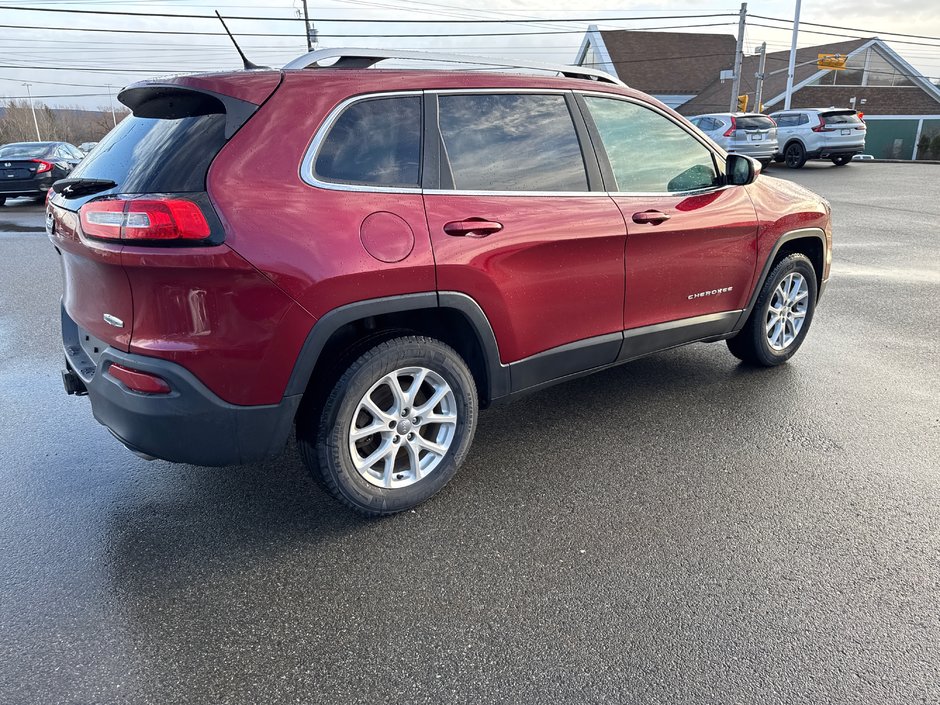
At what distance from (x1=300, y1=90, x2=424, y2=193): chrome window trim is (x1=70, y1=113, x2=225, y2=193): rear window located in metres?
0.32

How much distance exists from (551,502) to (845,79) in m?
50.4

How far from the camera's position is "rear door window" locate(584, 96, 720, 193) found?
143 inches

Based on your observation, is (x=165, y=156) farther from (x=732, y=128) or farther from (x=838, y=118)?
(x=838, y=118)

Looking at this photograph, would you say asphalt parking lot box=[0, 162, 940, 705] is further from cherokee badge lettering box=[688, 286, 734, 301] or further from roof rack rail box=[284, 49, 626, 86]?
roof rack rail box=[284, 49, 626, 86]

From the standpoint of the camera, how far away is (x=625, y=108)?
3.74m

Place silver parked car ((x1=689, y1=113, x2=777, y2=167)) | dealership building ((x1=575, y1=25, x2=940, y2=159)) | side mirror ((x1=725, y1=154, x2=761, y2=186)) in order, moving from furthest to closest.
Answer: dealership building ((x1=575, y1=25, x2=940, y2=159)), silver parked car ((x1=689, y1=113, x2=777, y2=167)), side mirror ((x1=725, y1=154, x2=761, y2=186))

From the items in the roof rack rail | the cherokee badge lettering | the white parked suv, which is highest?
the roof rack rail

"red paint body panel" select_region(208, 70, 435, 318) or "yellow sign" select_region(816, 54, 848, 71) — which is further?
"yellow sign" select_region(816, 54, 848, 71)

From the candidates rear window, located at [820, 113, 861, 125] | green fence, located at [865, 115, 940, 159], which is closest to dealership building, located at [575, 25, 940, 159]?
green fence, located at [865, 115, 940, 159]

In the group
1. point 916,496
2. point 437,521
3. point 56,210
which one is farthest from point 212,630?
point 916,496

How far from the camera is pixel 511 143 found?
3252 millimetres

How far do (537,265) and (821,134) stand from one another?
69.2 feet

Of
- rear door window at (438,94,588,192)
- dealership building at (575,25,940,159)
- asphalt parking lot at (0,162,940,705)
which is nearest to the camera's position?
asphalt parking lot at (0,162,940,705)

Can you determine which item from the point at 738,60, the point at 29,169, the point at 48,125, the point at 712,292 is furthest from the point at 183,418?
the point at 48,125
